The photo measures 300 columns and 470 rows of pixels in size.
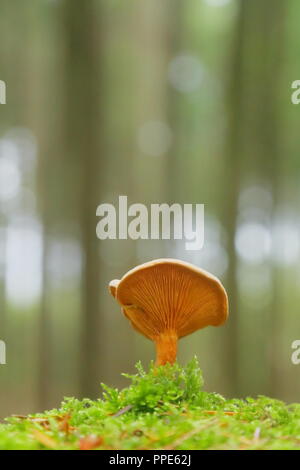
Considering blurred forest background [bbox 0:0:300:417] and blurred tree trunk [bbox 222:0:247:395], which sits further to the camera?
blurred forest background [bbox 0:0:300:417]

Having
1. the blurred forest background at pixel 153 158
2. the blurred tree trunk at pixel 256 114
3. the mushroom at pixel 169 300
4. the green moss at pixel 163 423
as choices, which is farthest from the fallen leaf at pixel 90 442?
the blurred tree trunk at pixel 256 114

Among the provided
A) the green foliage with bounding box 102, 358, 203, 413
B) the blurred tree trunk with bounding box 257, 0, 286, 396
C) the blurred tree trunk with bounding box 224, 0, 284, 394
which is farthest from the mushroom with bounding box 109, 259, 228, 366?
the blurred tree trunk with bounding box 257, 0, 286, 396

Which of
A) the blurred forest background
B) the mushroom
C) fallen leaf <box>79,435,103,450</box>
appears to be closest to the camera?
fallen leaf <box>79,435,103,450</box>

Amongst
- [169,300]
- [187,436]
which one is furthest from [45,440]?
[169,300]

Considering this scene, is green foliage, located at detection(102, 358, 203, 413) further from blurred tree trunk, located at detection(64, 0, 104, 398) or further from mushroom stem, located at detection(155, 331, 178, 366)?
blurred tree trunk, located at detection(64, 0, 104, 398)

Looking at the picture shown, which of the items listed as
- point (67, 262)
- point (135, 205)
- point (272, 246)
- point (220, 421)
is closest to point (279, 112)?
point (272, 246)
